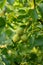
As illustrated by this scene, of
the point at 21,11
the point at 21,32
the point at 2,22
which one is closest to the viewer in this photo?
the point at 2,22

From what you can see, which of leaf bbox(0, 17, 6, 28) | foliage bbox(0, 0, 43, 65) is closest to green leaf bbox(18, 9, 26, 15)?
foliage bbox(0, 0, 43, 65)

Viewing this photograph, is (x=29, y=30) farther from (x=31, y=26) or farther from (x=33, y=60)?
(x=33, y=60)

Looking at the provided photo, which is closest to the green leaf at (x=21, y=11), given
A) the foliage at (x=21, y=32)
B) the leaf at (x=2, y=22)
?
the foliage at (x=21, y=32)

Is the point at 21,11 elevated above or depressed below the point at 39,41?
above

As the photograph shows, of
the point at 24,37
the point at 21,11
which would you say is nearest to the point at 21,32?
the point at 24,37

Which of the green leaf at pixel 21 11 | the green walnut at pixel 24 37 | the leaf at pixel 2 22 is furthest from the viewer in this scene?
the green walnut at pixel 24 37

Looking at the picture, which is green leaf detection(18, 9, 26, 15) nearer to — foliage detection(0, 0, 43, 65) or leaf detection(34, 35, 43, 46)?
Result: foliage detection(0, 0, 43, 65)

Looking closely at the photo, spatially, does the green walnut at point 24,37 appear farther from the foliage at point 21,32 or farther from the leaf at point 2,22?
the leaf at point 2,22

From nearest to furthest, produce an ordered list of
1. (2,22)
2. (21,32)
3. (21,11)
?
(2,22) < (21,11) < (21,32)

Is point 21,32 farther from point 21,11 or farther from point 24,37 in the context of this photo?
point 21,11
